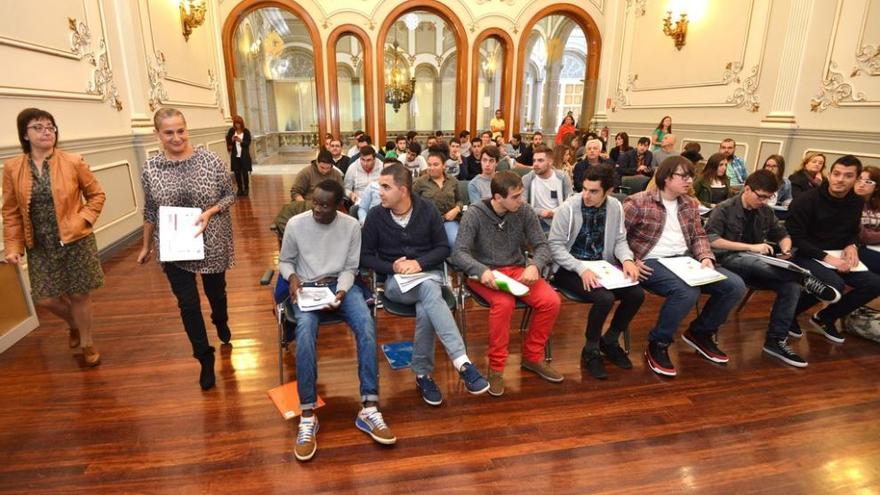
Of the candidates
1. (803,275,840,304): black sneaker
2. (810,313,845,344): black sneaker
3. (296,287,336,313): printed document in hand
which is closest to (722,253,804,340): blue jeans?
Answer: (803,275,840,304): black sneaker

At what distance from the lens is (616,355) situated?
2816mm

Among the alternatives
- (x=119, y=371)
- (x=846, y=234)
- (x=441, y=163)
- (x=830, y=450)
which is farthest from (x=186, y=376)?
(x=846, y=234)

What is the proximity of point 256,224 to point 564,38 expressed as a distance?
12.0 meters

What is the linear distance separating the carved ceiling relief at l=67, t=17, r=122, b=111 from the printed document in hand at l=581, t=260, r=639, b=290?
5.10 meters

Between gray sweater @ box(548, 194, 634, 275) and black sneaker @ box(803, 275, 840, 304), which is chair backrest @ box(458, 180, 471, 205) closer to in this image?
gray sweater @ box(548, 194, 634, 275)

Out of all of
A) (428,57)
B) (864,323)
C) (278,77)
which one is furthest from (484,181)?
(278,77)

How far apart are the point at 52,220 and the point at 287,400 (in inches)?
65.7

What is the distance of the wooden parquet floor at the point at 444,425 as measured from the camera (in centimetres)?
191

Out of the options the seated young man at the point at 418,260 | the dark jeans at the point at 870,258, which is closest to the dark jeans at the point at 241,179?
the seated young man at the point at 418,260

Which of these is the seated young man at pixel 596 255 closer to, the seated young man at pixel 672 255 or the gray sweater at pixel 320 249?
the seated young man at pixel 672 255

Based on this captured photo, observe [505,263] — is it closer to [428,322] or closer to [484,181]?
[428,322]

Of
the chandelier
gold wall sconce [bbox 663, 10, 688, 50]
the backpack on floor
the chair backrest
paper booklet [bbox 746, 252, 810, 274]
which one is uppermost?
gold wall sconce [bbox 663, 10, 688, 50]

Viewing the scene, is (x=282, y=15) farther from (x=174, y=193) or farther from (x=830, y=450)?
(x=830, y=450)

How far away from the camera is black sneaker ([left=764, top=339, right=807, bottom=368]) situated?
282cm
